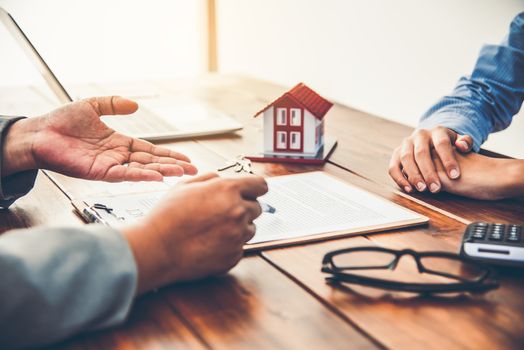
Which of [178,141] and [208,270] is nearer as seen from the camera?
[208,270]

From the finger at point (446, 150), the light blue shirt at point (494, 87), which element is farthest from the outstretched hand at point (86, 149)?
the light blue shirt at point (494, 87)

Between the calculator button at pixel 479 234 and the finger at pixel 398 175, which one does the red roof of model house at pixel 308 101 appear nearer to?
the finger at pixel 398 175

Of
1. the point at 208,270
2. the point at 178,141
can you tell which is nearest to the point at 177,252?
the point at 208,270

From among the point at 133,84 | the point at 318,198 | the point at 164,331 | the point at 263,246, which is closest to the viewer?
the point at 164,331

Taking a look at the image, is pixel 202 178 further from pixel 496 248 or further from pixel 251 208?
pixel 496 248

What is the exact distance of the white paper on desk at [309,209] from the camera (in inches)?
39.4

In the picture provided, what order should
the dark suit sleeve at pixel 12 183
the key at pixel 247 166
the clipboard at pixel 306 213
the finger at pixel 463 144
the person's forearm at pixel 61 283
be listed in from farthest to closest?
the key at pixel 247 166 → the finger at pixel 463 144 → the dark suit sleeve at pixel 12 183 → the clipboard at pixel 306 213 → the person's forearm at pixel 61 283

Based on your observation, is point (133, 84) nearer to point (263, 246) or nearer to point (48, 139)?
point (48, 139)

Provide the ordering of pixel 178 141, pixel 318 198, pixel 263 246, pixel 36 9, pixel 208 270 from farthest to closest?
pixel 36 9 → pixel 178 141 → pixel 318 198 → pixel 263 246 → pixel 208 270

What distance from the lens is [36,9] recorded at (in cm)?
366

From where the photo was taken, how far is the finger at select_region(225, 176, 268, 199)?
2.82 feet

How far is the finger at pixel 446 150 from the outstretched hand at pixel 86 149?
0.48m

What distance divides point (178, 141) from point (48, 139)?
454mm

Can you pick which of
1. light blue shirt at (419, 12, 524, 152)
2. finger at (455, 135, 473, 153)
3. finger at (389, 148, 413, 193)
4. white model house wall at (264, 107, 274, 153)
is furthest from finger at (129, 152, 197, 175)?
light blue shirt at (419, 12, 524, 152)
